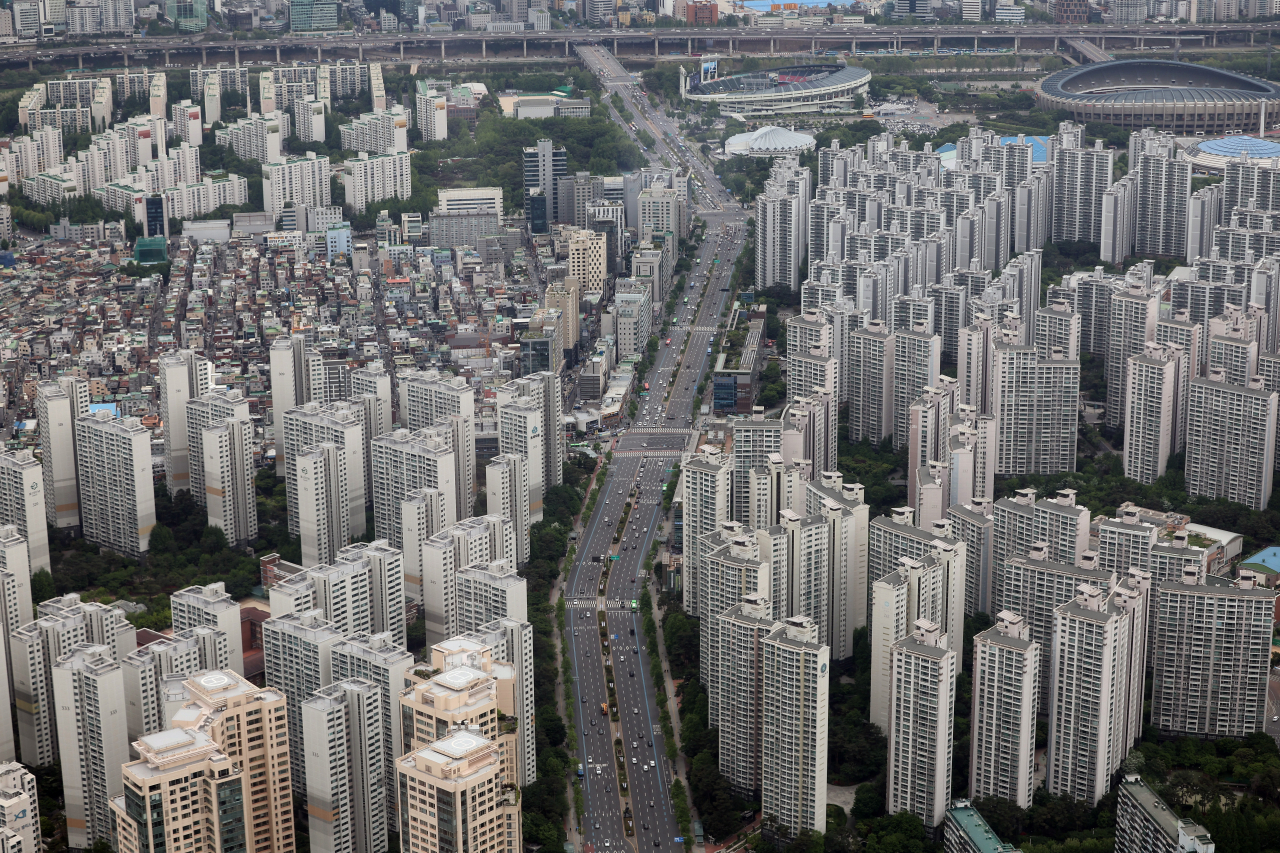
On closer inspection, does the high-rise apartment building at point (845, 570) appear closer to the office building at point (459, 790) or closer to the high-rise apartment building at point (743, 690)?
the high-rise apartment building at point (743, 690)

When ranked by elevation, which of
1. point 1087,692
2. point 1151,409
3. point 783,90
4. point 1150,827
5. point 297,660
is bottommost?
point 1150,827

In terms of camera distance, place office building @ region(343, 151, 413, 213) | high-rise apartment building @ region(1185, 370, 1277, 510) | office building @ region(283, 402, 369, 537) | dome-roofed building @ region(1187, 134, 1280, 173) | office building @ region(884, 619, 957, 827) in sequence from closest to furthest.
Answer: office building @ region(884, 619, 957, 827) < office building @ region(283, 402, 369, 537) < high-rise apartment building @ region(1185, 370, 1277, 510) < dome-roofed building @ region(1187, 134, 1280, 173) < office building @ region(343, 151, 413, 213)

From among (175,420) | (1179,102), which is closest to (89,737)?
(175,420)

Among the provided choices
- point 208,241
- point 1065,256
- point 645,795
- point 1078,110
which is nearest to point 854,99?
point 1078,110

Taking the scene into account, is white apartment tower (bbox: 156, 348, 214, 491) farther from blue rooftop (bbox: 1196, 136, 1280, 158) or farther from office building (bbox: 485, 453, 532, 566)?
blue rooftop (bbox: 1196, 136, 1280, 158)

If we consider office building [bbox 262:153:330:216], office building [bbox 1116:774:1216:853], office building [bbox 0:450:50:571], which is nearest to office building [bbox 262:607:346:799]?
office building [bbox 0:450:50:571]

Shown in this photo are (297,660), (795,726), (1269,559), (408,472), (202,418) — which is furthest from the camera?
(202,418)

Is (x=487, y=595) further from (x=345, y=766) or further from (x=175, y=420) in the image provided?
(x=175, y=420)
